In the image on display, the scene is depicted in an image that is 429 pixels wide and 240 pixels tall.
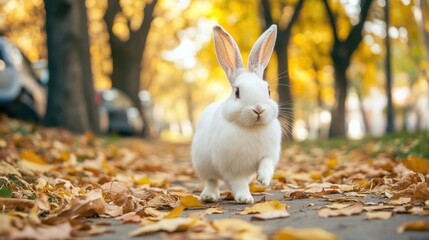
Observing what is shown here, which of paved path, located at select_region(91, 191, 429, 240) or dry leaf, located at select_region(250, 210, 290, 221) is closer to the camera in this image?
paved path, located at select_region(91, 191, 429, 240)

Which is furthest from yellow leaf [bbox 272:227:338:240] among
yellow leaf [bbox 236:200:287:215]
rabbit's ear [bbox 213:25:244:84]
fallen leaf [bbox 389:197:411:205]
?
rabbit's ear [bbox 213:25:244:84]

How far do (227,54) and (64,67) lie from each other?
7.37 meters

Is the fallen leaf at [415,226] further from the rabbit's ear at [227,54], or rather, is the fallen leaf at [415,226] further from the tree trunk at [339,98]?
the tree trunk at [339,98]

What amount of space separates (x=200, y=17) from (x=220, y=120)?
23.8 meters

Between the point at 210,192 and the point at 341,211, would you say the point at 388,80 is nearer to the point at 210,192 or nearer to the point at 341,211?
the point at 210,192

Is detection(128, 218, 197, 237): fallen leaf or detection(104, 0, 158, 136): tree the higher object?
detection(104, 0, 158, 136): tree

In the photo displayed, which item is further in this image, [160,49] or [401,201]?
[160,49]

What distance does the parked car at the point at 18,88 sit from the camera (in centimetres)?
1107

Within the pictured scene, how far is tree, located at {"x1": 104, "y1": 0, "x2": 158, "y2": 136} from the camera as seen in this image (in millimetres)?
20094

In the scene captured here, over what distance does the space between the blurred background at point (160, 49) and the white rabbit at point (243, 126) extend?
22cm

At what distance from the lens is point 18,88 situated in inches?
446

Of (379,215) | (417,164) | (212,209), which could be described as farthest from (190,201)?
(417,164)

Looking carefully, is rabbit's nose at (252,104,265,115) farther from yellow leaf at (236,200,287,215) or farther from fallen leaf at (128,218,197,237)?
fallen leaf at (128,218,197,237)

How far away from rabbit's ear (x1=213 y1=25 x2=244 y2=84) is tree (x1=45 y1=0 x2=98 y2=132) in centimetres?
694
